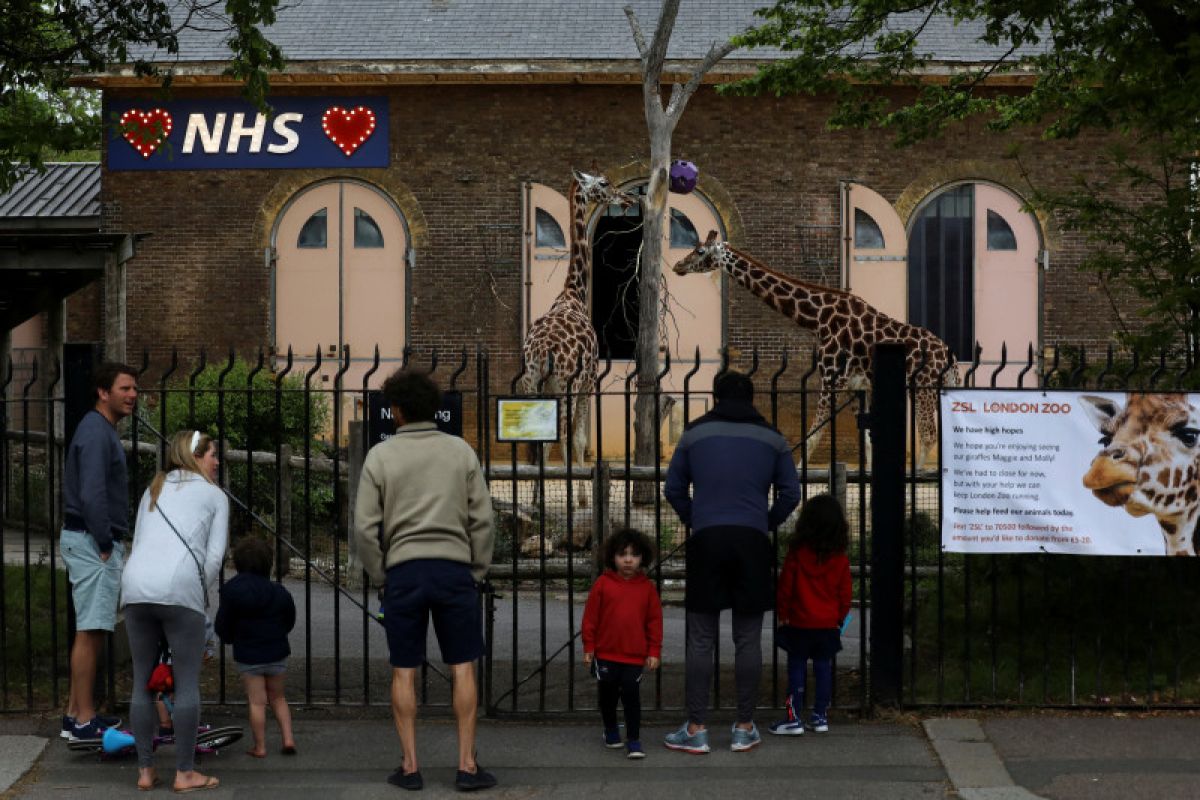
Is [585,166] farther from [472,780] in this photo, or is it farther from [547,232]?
[472,780]

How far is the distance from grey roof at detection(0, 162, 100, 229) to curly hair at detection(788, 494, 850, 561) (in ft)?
59.2

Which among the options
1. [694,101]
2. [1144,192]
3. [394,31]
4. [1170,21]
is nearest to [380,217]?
[394,31]

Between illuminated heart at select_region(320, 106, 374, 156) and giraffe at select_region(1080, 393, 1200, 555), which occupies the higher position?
illuminated heart at select_region(320, 106, 374, 156)

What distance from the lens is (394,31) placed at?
22.3 m

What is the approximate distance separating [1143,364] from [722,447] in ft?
11.9

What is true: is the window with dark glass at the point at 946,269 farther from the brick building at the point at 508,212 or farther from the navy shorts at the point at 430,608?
the navy shorts at the point at 430,608

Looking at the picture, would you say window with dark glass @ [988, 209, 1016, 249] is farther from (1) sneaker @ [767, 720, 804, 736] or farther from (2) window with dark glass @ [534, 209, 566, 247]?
(1) sneaker @ [767, 720, 804, 736]

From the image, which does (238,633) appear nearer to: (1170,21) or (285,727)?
(285,727)

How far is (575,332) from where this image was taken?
→ 55.1ft

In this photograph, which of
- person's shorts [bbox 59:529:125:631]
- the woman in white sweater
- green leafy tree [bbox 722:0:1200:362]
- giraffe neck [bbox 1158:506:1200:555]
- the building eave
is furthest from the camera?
the building eave

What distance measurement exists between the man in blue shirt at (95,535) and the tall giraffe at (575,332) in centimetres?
894

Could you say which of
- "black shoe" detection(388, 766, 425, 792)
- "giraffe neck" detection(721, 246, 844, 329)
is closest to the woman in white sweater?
"black shoe" detection(388, 766, 425, 792)

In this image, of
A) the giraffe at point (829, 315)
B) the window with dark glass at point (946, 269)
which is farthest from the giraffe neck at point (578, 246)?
the window with dark glass at point (946, 269)

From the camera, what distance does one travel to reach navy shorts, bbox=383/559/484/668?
6.74 meters
